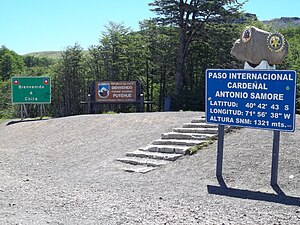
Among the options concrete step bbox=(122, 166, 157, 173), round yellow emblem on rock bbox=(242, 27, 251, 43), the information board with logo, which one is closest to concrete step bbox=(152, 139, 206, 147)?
concrete step bbox=(122, 166, 157, 173)

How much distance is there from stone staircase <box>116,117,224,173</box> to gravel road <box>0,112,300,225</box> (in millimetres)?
354

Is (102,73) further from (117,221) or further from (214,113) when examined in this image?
(117,221)

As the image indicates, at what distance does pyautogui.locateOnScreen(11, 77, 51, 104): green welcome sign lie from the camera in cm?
2238

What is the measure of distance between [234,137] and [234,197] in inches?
157

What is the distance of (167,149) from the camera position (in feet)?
37.4

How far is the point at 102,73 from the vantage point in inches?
1689

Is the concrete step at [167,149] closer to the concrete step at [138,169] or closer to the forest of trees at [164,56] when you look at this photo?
the concrete step at [138,169]

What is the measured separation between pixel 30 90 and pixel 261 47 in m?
14.8

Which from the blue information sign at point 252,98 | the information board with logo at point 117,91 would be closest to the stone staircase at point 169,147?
the blue information sign at point 252,98

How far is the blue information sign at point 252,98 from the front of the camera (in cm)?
845

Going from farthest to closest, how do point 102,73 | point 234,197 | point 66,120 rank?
point 102,73, point 66,120, point 234,197

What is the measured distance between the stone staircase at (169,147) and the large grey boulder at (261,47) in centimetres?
237

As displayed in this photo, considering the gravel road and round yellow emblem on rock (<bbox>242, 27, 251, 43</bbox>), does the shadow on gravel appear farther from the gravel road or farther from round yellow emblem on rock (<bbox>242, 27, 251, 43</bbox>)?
round yellow emblem on rock (<bbox>242, 27, 251, 43</bbox>)

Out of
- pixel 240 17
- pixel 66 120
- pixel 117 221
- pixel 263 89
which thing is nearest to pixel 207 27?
pixel 240 17
